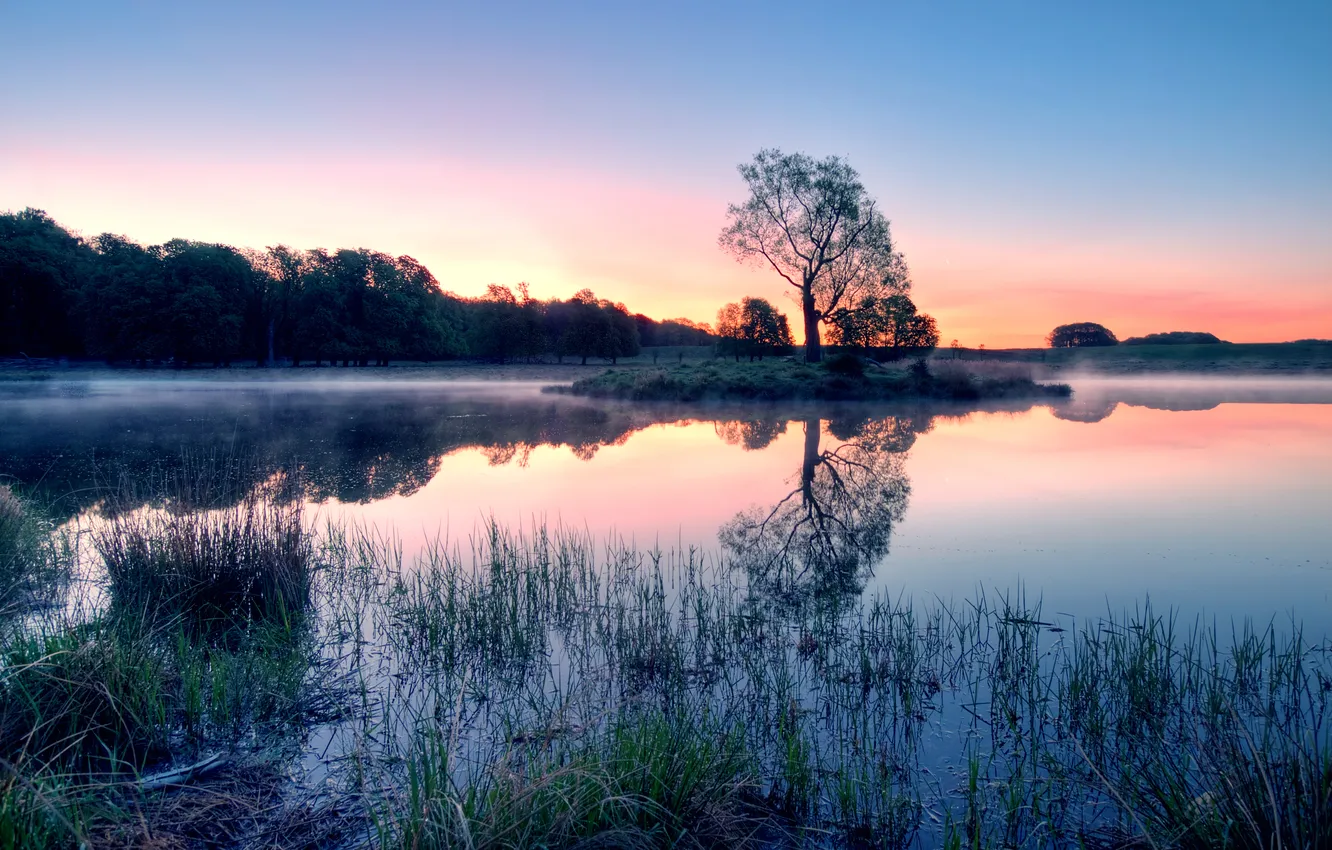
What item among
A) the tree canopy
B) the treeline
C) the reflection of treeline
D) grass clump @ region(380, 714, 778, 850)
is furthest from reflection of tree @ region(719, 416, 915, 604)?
the treeline

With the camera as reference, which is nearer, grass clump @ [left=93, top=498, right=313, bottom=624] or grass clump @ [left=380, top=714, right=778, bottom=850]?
grass clump @ [left=380, top=714, right=778, bottom=850]

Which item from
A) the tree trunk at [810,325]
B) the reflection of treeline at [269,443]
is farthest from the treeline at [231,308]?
the tree trunk at [810,325]

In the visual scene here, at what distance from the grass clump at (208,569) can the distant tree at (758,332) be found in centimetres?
7397

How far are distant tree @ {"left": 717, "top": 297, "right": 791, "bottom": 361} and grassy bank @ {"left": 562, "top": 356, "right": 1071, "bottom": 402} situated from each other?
41.4 m

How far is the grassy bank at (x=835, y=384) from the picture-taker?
3325 centimetres

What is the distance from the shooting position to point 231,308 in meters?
55.5

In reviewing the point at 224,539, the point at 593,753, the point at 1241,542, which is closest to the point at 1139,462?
the point at 1241,542

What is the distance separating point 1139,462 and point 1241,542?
7.51 metres

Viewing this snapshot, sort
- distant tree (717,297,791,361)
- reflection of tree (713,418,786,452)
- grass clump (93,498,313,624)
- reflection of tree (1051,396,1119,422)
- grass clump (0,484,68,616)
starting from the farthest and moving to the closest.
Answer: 1. distant tree (717,297,791,361)
2. reflection of tree (1051,396,1119,422)
3. reflection of tree (713,418,786,452)
4. grass clump (0,484,68,616)
5. grass clump (93,498,313,624)

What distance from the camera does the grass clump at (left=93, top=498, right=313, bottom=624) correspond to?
561cm

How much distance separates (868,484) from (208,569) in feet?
34.3

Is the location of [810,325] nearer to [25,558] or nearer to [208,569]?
[208,569]

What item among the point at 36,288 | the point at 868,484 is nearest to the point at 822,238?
the point at 868,484

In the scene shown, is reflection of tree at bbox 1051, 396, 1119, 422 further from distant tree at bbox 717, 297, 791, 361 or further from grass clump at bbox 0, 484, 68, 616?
distant tree at bbox 717, 297, 791, 361
